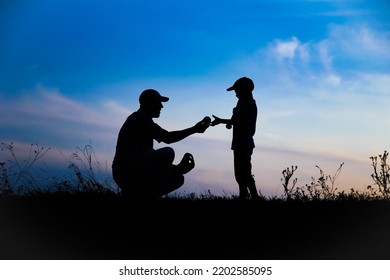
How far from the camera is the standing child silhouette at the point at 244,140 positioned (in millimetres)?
9383

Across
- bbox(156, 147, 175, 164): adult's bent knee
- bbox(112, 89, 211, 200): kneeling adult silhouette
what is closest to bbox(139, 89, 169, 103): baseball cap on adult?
bbox(112, 89, 211, 200): kneeling adult silhouette

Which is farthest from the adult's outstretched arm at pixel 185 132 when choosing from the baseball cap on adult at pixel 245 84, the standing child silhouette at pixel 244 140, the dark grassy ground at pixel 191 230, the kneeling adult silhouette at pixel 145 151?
the baseball cap on adult at pixel 245 84

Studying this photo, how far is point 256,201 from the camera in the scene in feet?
28.8

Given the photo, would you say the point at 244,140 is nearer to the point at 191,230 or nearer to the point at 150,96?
the point at 150,96

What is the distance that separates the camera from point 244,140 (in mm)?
9398

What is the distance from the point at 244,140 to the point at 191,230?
3.05 meters

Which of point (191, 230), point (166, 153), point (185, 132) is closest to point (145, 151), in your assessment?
point (166, 153)

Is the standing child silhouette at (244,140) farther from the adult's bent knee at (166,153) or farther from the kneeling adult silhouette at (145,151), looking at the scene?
the adult's bent knee at (166,153)

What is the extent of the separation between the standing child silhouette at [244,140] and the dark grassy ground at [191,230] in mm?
852

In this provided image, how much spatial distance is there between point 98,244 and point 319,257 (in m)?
2.52

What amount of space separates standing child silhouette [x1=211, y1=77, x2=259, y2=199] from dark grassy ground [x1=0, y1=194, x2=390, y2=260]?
0.85 meters

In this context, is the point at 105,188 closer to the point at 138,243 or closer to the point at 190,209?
the point at 190,209

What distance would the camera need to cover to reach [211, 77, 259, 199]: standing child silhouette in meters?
9.38

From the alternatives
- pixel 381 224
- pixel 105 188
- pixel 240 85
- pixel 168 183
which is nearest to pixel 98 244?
pixel 168 183
